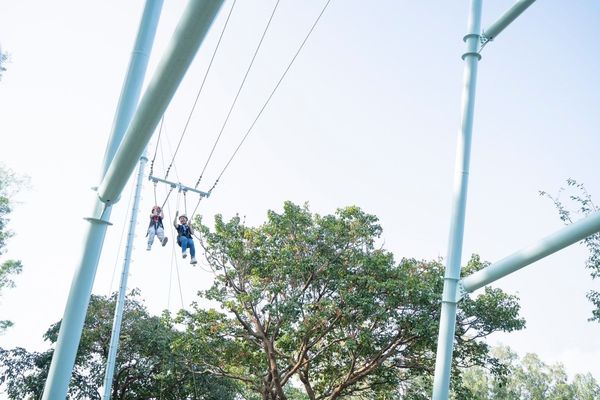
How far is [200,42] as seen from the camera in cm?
169

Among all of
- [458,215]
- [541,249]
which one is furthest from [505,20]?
[541,249]

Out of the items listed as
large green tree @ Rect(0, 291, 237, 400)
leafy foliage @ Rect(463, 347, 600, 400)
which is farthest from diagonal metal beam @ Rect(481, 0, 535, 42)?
leafy foliage @ Rect(463, 347, 600, 400)

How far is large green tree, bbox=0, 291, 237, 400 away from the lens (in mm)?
18859

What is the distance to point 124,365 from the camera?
19.9m

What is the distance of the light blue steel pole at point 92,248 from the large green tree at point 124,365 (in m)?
16.5

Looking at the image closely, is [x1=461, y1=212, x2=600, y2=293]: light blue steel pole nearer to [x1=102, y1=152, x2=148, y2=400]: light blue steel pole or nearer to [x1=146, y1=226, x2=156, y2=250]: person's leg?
[x1=146, y1=226, x2=156, y2=250]: person's leg

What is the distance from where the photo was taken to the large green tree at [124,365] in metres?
18.9

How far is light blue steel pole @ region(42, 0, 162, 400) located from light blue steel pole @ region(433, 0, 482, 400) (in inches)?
116

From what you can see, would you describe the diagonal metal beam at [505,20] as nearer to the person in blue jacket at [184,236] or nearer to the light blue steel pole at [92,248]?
the light blue steel pole at [92,248]

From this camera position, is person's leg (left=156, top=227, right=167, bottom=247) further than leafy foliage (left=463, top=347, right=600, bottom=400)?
No

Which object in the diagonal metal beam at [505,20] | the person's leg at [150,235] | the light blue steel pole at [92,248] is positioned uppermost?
the diagonal metal beam at [505,20]

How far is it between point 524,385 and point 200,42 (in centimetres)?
4687

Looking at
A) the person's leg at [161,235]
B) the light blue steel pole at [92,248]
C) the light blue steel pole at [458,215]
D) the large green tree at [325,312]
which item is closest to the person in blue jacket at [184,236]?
the person's leg at [161,235]

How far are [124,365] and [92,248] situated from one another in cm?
1890
